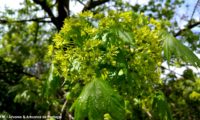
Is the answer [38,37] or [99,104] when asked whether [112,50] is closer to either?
[99,104]

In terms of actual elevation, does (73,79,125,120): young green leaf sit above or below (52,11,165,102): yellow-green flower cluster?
below

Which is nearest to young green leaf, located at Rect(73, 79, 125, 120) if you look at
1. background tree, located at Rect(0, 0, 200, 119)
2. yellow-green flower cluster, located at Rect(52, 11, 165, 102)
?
yellow-green flower cluster, located at Rect(52, 11, 165, 102)

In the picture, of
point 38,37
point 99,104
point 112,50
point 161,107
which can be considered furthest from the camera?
point 38,37

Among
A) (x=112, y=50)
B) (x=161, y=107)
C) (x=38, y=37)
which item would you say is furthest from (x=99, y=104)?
(x=38, y=37)

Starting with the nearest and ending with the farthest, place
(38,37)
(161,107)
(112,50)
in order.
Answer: (112,50), (161,107), (38,37)

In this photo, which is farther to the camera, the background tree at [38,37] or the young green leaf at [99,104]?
the background tree at [38,37]

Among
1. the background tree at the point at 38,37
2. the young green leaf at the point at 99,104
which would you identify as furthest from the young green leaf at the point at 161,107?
the background tree at the point at 38,37

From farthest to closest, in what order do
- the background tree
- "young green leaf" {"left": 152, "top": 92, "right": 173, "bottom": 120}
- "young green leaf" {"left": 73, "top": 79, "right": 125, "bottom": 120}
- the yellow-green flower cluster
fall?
the background tree < "young green leaf" {"left": 152, "top": 92, "right": 173, "bottom": 120} < the yellow-green flower cluster < "young green leaf" {"left": 73, "top": 79, "right": 125, "bottom": 120}

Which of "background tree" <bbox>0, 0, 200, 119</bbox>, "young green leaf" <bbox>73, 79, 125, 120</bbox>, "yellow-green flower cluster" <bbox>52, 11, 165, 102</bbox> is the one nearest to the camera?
"young green leaf" <bbox>73, 79, 125, 120</bbox>

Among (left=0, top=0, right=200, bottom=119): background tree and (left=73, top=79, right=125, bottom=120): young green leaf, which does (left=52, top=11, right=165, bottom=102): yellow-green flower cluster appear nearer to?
(left=73, top=79, right=125, bottom=120): young green leaf

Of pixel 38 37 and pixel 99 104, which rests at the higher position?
pixel 38 37

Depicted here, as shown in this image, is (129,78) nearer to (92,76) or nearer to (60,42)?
(92,76)

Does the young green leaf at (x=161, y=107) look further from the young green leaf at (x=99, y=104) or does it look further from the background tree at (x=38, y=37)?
the background tree at (x=38, y=37)

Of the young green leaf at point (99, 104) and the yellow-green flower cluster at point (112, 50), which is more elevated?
the yellow-green flower cluster at point (112, 50)
